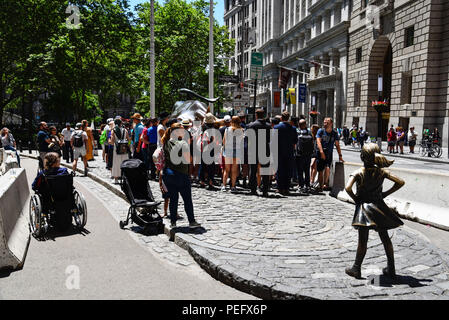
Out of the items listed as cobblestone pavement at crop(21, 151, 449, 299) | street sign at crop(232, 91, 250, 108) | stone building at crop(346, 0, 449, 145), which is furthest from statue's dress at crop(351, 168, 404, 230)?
stone building at crop(346, 0, 449, 145)

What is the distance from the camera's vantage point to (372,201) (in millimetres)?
4594

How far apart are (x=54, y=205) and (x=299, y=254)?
414 centimetres

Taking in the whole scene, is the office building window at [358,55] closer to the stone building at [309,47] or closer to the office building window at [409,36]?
the stone building at [309,47]

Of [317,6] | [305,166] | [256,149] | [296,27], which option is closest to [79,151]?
[256,149]

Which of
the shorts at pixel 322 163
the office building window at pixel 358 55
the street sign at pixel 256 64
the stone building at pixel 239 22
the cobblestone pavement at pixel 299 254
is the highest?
the stone building at pixel 239 22

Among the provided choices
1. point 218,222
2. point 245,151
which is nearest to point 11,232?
point 218,222

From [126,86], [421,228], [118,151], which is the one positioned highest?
[126,86]

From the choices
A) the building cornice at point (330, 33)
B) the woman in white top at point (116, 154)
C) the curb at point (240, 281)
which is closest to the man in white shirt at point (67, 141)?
the woman in white top at point (116, 154)

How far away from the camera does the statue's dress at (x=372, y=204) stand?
4480 millimetres

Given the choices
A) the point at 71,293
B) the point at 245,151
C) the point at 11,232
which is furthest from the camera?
the point at 245,151
